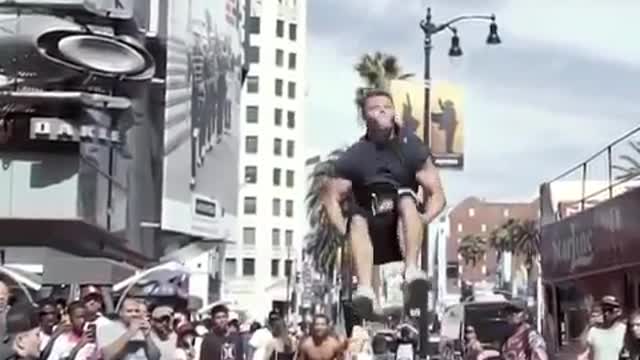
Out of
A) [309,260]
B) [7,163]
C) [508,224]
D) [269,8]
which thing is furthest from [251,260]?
[7,163]

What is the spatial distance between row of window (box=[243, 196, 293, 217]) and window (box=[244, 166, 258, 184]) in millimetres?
1575

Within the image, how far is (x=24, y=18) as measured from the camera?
49500mm

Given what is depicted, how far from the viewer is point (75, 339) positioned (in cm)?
1242

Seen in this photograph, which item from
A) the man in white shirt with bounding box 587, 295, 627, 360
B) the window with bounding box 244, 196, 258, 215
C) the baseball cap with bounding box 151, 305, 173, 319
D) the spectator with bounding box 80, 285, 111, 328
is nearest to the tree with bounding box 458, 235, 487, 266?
the window with bounding box 244, 196, 258, 215

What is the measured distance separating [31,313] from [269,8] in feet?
363

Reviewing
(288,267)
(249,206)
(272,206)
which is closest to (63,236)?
(249,206)

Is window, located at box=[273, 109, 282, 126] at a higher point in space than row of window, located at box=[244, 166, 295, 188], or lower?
higher

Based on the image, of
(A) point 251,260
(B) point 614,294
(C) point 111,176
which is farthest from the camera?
(A) point 251,260

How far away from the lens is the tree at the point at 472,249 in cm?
17238

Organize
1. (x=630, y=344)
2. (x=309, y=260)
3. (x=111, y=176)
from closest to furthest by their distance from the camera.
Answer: (x=630, y=344) → (x=111, y=176) → (x=309, y=260)

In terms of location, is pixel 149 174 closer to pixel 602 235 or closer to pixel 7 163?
pixel 7 163

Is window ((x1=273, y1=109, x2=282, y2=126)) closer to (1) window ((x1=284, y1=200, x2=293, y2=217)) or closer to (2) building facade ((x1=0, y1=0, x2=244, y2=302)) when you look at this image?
(1) window ((x1=284, y1=200, x2=293, y2=217))

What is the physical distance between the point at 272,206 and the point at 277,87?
10926 mm

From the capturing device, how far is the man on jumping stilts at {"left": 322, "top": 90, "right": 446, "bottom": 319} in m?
10.5
